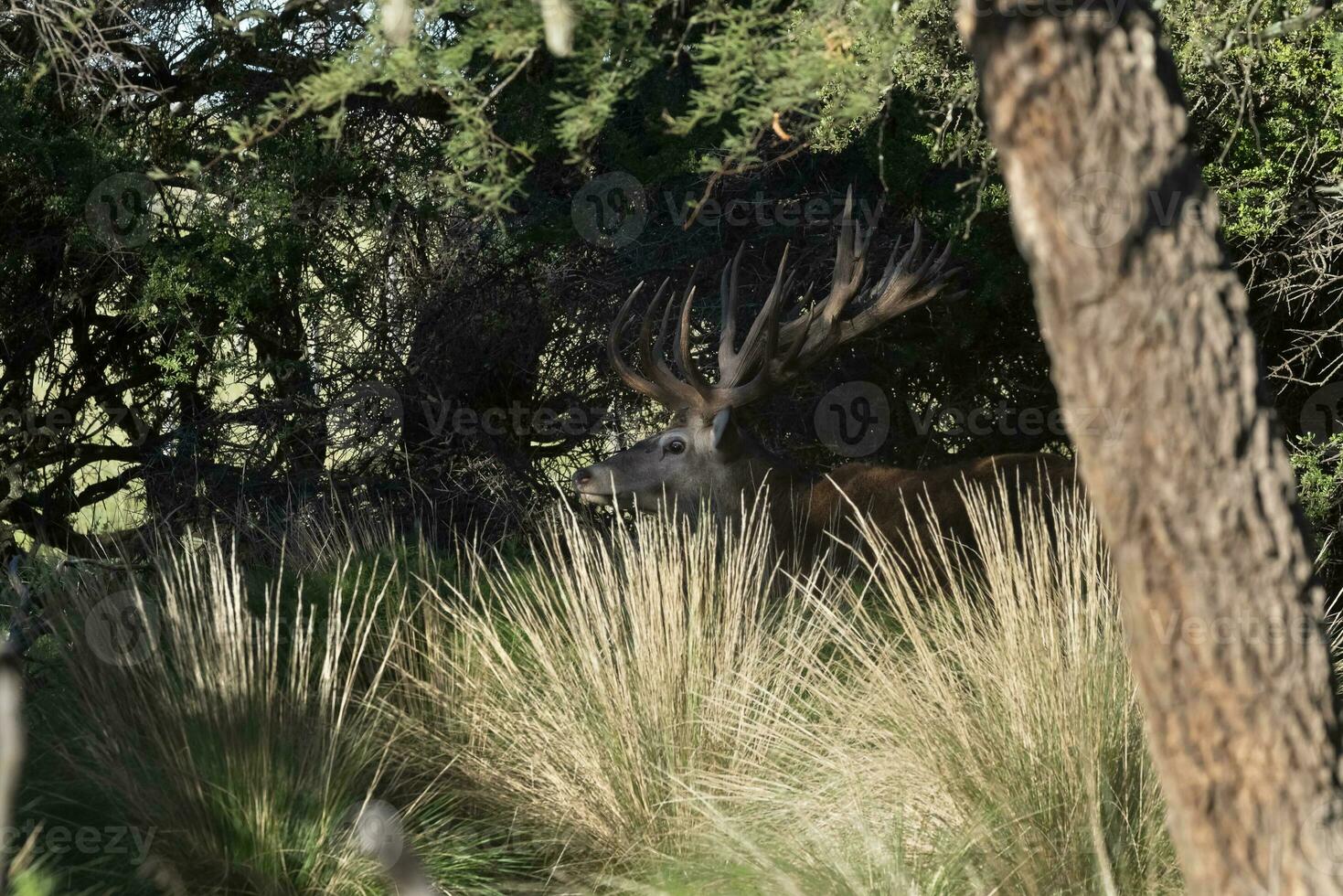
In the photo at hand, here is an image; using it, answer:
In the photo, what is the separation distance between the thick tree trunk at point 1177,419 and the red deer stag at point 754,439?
12.7 ft

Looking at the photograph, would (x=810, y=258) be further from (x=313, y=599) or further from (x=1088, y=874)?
(x=1088, y=874)

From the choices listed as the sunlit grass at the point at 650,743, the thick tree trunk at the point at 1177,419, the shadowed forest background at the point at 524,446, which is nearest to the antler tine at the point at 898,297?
the shadowed forest background at the point at 524,446

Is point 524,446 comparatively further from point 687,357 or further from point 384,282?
point 687,357

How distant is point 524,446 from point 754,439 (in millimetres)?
2697

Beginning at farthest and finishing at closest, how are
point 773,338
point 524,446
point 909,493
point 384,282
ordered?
point 524,446 → point 384,282 → point 773,338 → point 909,493

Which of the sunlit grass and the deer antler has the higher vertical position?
the deer antler

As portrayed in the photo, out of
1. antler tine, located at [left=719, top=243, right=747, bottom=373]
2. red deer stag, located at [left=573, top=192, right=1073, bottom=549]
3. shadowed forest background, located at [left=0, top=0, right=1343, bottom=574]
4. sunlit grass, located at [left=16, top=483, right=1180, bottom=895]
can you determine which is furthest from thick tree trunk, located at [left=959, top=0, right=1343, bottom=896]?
shadowed forest background, located at [left=0, top=0, right=1343, bottom=574]

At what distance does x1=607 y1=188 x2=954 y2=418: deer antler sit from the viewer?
6805mm

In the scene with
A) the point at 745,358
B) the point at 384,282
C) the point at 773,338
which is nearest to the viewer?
the point at 773,338

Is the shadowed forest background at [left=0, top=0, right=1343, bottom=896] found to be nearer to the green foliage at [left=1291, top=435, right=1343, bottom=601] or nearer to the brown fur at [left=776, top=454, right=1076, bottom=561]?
the green foliage at [left=1291, top=435, right=1343, bottom=601]

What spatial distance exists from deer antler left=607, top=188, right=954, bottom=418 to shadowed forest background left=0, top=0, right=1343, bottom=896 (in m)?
0.57

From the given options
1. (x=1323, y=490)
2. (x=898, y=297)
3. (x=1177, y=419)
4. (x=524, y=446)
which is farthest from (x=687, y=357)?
(x=1177, y=419)

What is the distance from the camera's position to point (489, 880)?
14.0 feet

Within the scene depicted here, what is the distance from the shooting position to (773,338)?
6.72 metres
